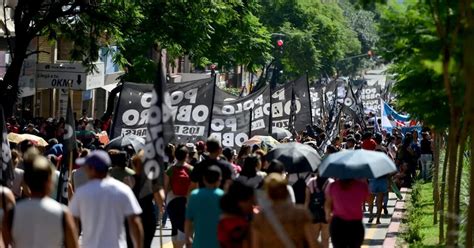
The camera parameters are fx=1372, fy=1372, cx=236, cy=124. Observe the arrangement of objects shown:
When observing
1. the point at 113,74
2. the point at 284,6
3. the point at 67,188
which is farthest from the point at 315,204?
the point at 284,6

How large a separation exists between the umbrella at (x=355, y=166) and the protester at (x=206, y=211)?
2.74 metres

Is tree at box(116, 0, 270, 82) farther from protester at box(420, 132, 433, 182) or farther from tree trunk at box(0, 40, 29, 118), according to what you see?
protester at box(420, 132, 433, 182)

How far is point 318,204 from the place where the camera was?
1677 cm

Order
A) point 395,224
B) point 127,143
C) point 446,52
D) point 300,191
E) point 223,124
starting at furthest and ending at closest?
point 223,124
point 395,224
point 127,143
point 300,191
point 446,52

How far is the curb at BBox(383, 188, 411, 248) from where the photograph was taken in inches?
804

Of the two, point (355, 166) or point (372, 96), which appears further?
point (372, 96)

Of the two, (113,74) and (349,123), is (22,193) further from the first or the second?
(113,74)

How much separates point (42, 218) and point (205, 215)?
9.18ft

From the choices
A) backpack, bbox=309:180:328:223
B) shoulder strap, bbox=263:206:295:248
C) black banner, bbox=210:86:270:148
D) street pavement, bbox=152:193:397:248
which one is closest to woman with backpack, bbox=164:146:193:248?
backpack, bbox=309:180:328:223

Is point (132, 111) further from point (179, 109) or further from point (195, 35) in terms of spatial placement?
point (195, 35)

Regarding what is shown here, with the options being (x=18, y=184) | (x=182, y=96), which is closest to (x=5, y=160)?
(x=18, y=184)

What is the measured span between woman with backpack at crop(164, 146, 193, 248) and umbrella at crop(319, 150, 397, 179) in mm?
1715

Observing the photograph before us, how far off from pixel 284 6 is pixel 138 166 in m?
76.9

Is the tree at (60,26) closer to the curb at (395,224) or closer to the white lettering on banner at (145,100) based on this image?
the white lettering on banner at (145,100)
